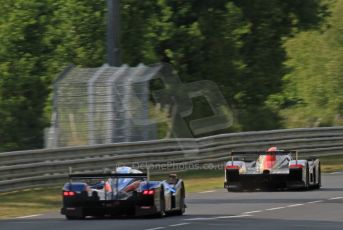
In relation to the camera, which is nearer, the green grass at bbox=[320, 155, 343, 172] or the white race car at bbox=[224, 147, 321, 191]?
the white race car at bbox=[224, 147, 321, 191]

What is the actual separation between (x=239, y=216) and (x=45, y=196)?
19.7 ft

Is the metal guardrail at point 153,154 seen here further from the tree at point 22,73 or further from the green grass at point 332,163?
the tree at point 22,73

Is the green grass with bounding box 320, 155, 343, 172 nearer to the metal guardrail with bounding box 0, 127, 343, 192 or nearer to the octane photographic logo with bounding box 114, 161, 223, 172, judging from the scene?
the metal guardrail with bounding box 0, 127, 343, 192

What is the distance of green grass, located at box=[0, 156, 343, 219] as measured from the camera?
18.5 metres

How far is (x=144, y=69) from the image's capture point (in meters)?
25.4

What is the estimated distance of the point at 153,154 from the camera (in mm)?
25859

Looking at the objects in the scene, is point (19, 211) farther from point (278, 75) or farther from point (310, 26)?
point (310, 26)

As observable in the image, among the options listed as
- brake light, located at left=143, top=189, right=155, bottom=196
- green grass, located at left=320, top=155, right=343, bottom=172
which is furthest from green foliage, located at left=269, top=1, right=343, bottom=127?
brake light, located at left=143, top=189, right=155, bottom=196

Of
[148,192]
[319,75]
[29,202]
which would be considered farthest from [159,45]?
[148,192]

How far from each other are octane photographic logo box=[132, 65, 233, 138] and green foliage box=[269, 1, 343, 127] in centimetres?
625

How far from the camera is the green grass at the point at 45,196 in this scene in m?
18.5

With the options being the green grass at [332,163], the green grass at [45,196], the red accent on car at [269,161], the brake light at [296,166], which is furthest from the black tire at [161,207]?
the green grass at [332,163]

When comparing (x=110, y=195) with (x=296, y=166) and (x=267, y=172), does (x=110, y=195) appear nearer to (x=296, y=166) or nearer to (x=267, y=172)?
(x=267, y=172)

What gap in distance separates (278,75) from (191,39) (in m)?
3.84
